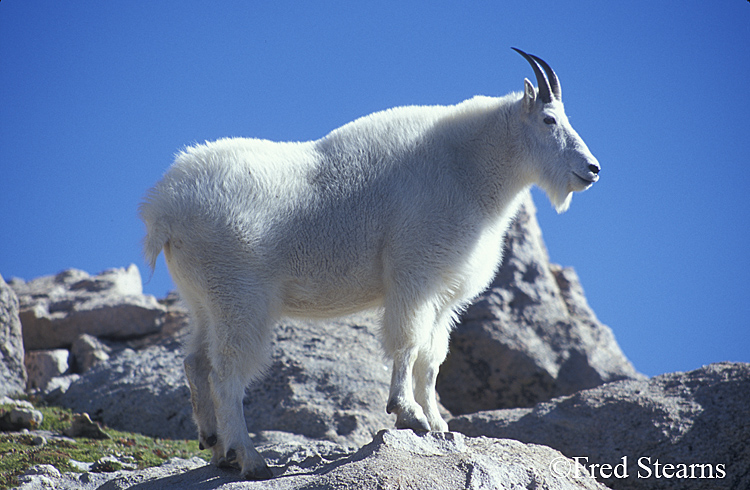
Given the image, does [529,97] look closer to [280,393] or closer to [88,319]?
[280,393]

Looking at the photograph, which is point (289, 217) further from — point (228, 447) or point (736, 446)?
point (736, 446)

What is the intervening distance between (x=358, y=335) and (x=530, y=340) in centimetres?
327

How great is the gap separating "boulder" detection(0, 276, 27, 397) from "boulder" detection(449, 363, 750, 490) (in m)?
6.29

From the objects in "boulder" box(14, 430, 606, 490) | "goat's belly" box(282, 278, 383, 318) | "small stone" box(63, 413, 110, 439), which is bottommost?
"boulder" box(14, 430, 606, 490)

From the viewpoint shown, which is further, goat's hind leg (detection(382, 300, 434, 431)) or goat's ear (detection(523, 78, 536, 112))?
goat's ear (detection(523, 78, 536, 112))

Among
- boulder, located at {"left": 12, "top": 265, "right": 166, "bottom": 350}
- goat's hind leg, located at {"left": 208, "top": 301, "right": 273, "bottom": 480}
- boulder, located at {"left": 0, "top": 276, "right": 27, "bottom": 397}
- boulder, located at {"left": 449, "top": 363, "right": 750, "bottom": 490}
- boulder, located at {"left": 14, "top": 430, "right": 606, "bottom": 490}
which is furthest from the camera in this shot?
boulder, located at {"left": 12, "top": 265, "right": 166, "bottom": 350}

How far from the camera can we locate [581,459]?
738 centimetres

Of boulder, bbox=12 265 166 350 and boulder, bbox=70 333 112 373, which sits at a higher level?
boulder, bbox=12 265 166 350

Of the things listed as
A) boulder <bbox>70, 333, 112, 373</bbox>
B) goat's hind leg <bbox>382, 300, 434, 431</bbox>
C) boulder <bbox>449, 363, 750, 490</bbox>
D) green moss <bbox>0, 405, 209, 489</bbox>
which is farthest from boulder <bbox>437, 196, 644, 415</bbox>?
goat's hind leg <bbox>382, 300, 434, 431</bbox>

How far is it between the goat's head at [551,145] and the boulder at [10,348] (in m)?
7.87

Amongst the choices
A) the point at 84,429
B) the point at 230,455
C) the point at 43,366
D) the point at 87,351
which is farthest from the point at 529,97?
the point at 43,366

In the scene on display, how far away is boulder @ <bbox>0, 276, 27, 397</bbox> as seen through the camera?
10.3m

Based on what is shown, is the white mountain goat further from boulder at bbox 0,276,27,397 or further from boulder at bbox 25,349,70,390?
boulder at bbox 25,349,70,390

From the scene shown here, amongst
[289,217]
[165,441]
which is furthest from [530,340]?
[289,217]
